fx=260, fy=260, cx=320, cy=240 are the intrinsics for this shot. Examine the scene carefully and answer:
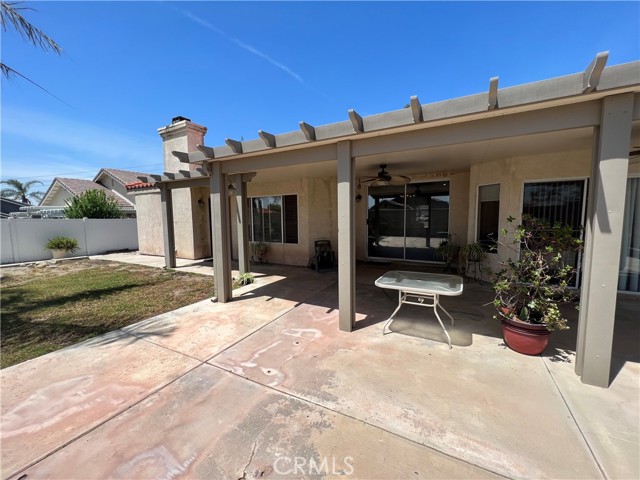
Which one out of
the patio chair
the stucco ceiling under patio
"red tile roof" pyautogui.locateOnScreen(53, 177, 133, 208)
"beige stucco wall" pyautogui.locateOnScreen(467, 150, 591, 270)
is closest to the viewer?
the stucco ceiling under patio

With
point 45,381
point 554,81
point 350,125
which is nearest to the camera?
point 554,81

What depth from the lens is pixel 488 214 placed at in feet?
19.5

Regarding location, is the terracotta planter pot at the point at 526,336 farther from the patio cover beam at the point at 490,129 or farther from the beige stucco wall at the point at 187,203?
the beige stucco wall at the point at 187,203

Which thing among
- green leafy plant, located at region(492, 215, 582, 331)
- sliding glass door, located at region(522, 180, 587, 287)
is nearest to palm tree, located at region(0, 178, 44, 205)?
green leafy plant, located at region(492, 215, 582, 331)

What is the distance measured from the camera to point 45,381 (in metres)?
2.66

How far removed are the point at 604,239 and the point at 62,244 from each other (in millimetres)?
15288

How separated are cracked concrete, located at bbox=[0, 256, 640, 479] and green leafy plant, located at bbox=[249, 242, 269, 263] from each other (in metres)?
5.24

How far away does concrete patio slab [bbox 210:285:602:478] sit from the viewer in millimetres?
1786

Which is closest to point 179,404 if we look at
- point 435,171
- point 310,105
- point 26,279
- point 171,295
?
point 171,295

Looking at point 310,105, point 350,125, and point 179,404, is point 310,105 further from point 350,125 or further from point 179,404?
point 179,404

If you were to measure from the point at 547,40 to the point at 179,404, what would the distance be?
7.88 m

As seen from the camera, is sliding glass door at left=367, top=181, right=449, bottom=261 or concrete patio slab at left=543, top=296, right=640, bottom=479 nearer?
concrete patio slab at left=543, top=296, right=640, bottom=479

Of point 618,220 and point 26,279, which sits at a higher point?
point 618,220

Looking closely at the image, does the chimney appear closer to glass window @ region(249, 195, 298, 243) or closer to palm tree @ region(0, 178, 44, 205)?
glass window @ region(249, 195, 298, 243)
